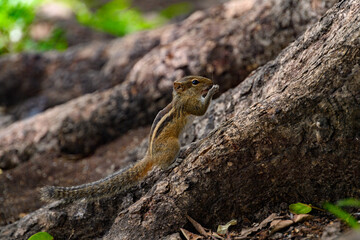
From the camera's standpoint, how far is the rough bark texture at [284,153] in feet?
9.11

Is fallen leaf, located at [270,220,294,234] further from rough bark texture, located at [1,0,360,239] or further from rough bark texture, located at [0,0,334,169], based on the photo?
rough bark texture, located at [0,0,334,169]

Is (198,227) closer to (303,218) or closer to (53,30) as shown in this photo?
(303,218)

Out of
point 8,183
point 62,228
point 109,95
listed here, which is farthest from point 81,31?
point 62,228

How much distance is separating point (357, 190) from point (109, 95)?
4.71 metres

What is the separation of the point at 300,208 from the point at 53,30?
10.5 meters

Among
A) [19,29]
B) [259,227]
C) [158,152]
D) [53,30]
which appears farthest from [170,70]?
[53,30]

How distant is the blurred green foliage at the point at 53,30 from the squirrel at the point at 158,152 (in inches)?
297

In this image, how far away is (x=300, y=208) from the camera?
2846 millimetres

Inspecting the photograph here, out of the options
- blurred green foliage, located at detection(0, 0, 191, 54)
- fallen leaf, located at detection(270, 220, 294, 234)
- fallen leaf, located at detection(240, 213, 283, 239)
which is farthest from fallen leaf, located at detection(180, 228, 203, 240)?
blurred green foliage, located at detection(0, 0, 191, 54)

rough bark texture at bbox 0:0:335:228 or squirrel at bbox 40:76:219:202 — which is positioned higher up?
rough bark texture at bbox 0:0:335:228

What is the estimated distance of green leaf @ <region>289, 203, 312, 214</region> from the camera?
281 cm

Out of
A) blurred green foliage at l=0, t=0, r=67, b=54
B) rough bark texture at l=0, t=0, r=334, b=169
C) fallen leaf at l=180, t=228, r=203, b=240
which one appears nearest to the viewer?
fallen leaf at l=180, t=228, r=203, b=240

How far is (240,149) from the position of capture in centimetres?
298

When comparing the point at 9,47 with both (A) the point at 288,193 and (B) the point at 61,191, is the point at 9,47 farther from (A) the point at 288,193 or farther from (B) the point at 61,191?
(A) the point at 288,193
